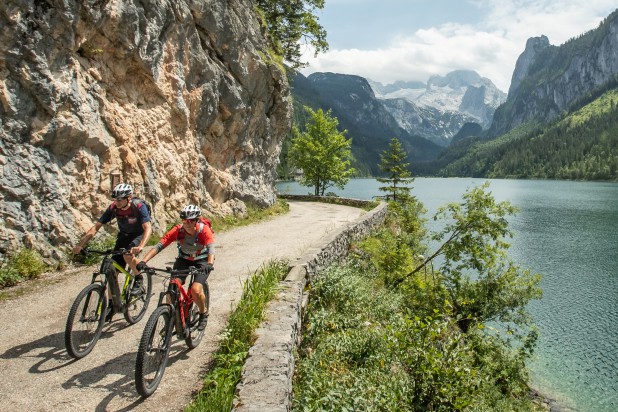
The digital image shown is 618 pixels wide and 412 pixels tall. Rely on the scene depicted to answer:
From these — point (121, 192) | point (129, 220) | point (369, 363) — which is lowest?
point (369, 363)

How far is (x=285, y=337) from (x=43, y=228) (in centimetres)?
842

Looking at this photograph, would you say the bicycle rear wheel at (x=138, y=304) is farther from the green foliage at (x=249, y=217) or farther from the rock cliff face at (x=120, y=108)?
the green foliage at (x=249, y=217)

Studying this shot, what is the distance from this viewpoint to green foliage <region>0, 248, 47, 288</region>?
33.3 feet

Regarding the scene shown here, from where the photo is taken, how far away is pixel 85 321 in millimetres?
6809

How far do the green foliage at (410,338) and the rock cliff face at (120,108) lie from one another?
8.00 metres

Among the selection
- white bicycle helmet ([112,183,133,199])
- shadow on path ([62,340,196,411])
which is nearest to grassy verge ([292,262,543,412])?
shadow on path ([62,340,196,411])

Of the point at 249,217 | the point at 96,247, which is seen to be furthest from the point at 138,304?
the point at 249,217

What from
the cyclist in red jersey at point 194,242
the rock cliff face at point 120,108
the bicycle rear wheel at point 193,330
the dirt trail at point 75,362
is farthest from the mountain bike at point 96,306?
the rock cliff face at point 120,108

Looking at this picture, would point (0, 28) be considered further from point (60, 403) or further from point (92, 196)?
point (60, 403)

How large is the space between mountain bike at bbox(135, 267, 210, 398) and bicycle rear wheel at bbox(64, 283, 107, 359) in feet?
3.85

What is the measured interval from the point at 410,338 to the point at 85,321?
20.8 feet

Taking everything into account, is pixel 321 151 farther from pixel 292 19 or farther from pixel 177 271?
pixel 177 271

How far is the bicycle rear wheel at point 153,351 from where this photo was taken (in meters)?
5.55

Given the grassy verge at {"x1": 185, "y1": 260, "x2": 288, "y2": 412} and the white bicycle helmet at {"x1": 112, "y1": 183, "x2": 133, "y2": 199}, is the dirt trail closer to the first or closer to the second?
the grassy verge at {"x1": 185, "y1": 260, "x2": 288, "y2": 412}
